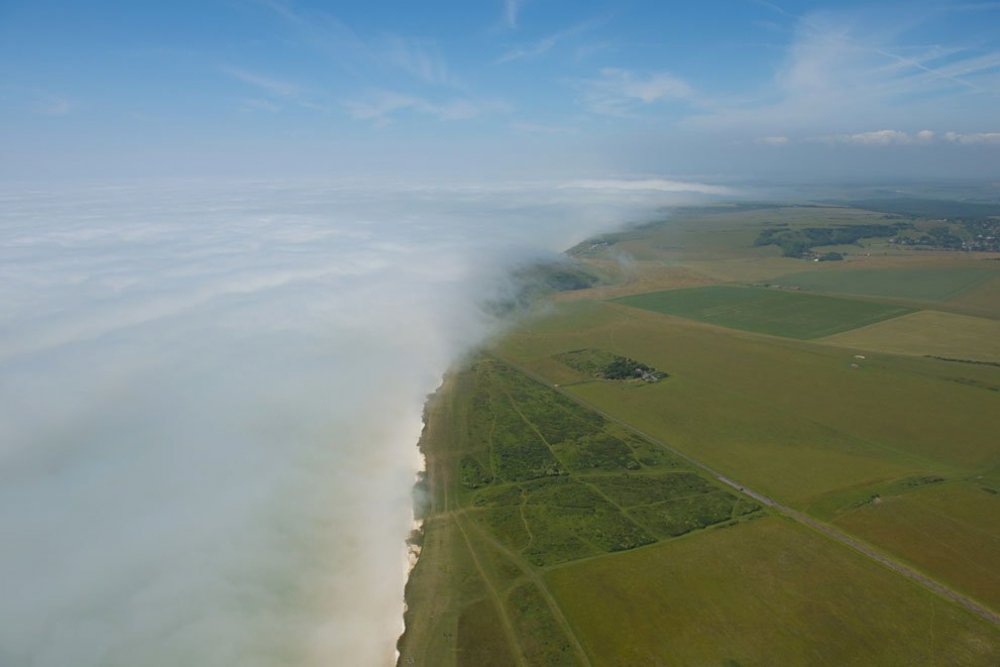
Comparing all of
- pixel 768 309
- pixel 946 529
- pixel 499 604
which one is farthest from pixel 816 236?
pixel 499 604

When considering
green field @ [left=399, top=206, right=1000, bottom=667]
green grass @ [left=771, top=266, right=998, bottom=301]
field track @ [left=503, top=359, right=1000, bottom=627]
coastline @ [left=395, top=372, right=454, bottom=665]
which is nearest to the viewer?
green field @ [left=399, top=206, right=1000, bottom=667]

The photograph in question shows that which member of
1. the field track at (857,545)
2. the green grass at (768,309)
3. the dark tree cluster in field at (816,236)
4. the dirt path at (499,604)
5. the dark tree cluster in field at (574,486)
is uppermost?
the dark tree cluster in field at (816,236)

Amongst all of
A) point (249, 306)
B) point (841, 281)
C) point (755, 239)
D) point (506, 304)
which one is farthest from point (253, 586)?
point (755, 239)

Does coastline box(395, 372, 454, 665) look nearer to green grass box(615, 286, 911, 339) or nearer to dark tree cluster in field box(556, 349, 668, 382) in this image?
dark tree cluster in field box(556, 349, 668, 382)

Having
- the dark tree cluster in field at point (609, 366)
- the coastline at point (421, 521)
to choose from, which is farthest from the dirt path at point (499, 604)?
the dark tree cluster in field at point (609, 366)

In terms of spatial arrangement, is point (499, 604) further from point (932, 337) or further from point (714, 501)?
point (932, 337)

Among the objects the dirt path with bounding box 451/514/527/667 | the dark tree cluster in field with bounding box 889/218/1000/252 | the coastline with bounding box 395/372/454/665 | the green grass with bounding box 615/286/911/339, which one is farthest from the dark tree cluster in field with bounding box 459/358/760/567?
the dark tree cluster in field with bounding box 889/218/1000/252

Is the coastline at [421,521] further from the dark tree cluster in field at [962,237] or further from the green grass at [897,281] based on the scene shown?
the dark tree cluster in field at [962,237]
